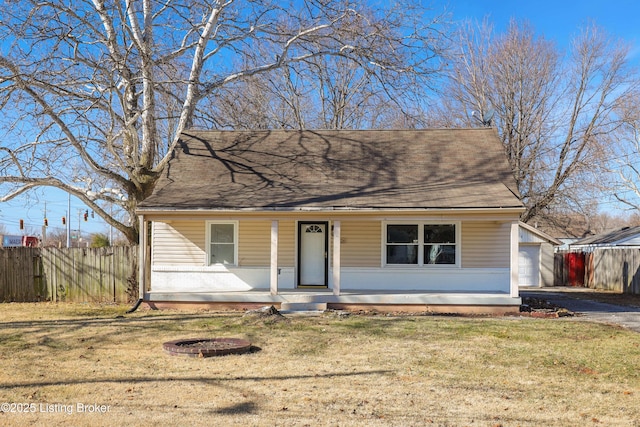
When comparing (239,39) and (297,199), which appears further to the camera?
(239,39)

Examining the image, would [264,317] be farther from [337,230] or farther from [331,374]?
[331,374]

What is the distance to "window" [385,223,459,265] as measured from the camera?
17.0 m

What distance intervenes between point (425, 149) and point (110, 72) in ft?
30.6

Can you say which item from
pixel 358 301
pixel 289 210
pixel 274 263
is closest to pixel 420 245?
pixel 358 301

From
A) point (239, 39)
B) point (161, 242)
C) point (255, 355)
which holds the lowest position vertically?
point (255, 355)

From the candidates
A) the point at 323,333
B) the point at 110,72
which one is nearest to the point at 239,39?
the point at 110,72

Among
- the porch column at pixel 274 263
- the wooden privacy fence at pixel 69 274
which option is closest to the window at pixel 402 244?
the porch column at pixel 274 263

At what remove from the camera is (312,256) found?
1750cm

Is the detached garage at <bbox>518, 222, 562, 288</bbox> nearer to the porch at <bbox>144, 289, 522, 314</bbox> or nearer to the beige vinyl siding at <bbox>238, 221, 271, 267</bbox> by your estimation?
the porch at <bbox>144, 289, 522, 314</bbox>

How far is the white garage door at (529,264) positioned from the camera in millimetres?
30781

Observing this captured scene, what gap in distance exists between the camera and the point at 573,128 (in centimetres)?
3148

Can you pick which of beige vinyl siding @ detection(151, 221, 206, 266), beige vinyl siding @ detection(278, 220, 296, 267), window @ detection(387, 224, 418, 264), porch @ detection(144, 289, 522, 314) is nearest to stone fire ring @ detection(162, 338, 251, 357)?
porch @ detection(144, 289, 522, 314)

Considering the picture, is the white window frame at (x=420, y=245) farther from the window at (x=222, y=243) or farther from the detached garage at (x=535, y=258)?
the detached garage at (x=535, y=258)

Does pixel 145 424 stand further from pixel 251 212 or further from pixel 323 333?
pixel 251 212
